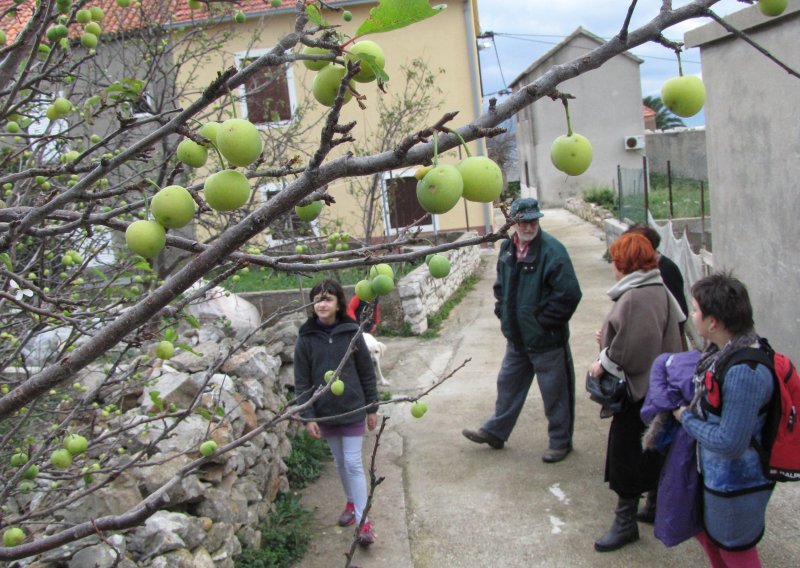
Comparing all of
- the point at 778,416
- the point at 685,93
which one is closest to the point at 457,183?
the point at 685,93

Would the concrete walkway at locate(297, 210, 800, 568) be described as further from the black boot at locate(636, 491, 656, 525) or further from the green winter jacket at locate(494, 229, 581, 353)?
the green winter jacket at locate(494, 229, 581, 353)

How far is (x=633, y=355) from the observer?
158 inches

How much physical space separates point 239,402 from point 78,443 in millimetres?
2502

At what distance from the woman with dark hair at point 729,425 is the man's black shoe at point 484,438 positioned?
8.19ft

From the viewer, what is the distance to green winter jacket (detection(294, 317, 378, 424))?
4.55 meters

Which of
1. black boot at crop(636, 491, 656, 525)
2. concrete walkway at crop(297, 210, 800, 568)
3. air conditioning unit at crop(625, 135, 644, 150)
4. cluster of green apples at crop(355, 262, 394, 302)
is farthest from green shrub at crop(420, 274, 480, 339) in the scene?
air conditioning unit at crop(625, 135, 644, 150)

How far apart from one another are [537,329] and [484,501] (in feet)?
4.23

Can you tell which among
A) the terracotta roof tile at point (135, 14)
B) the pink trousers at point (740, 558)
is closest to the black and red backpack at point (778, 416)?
the pink trousers at point (740, 558)

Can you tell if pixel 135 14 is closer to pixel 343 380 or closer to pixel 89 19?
pixel 343 380

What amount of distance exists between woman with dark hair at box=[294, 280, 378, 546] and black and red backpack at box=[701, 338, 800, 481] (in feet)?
Result: 7.46

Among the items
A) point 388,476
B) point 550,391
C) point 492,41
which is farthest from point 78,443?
point 492,41

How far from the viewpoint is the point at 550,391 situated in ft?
17.4

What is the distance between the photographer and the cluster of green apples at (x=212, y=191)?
1069mm

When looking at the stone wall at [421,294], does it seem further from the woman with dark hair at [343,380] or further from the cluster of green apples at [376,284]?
the cluster of green apples at [376,284]
